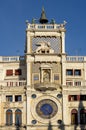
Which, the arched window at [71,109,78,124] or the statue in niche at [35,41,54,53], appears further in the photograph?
the statue in niche at [35,41,54,53]

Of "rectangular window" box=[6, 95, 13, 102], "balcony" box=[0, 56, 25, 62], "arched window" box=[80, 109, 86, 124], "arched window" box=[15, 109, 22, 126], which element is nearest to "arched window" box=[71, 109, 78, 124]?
"arched window" box=[80, 109, 86, 124]

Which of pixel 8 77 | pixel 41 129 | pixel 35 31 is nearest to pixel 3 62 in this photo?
pixel 8 77

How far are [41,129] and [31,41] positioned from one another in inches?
606

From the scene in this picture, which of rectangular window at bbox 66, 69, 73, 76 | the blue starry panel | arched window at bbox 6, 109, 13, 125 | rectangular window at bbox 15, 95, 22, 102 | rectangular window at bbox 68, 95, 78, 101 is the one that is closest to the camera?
arched window at bbox 6, 109, 13, 125

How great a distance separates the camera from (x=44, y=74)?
8219 cm

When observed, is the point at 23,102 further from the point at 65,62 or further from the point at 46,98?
the point at 65,62

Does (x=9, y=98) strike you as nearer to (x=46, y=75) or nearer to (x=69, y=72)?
(x=46, y=75)

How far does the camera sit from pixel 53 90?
268ft

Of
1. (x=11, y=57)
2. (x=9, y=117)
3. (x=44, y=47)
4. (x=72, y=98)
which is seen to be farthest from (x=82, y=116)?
(x=11, y=57)

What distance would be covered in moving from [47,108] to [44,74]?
5828 millimetres

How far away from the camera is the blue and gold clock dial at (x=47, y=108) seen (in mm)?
80688

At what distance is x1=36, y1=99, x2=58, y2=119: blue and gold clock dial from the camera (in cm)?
8069

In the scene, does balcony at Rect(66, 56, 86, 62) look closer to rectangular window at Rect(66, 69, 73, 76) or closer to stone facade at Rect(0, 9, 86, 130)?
rectangular window at Rect(66, 69, 73, 76)

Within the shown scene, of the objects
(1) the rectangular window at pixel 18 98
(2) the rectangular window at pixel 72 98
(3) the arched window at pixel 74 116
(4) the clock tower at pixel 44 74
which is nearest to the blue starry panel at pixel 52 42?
(4) the clock tower at pixel 44 74
